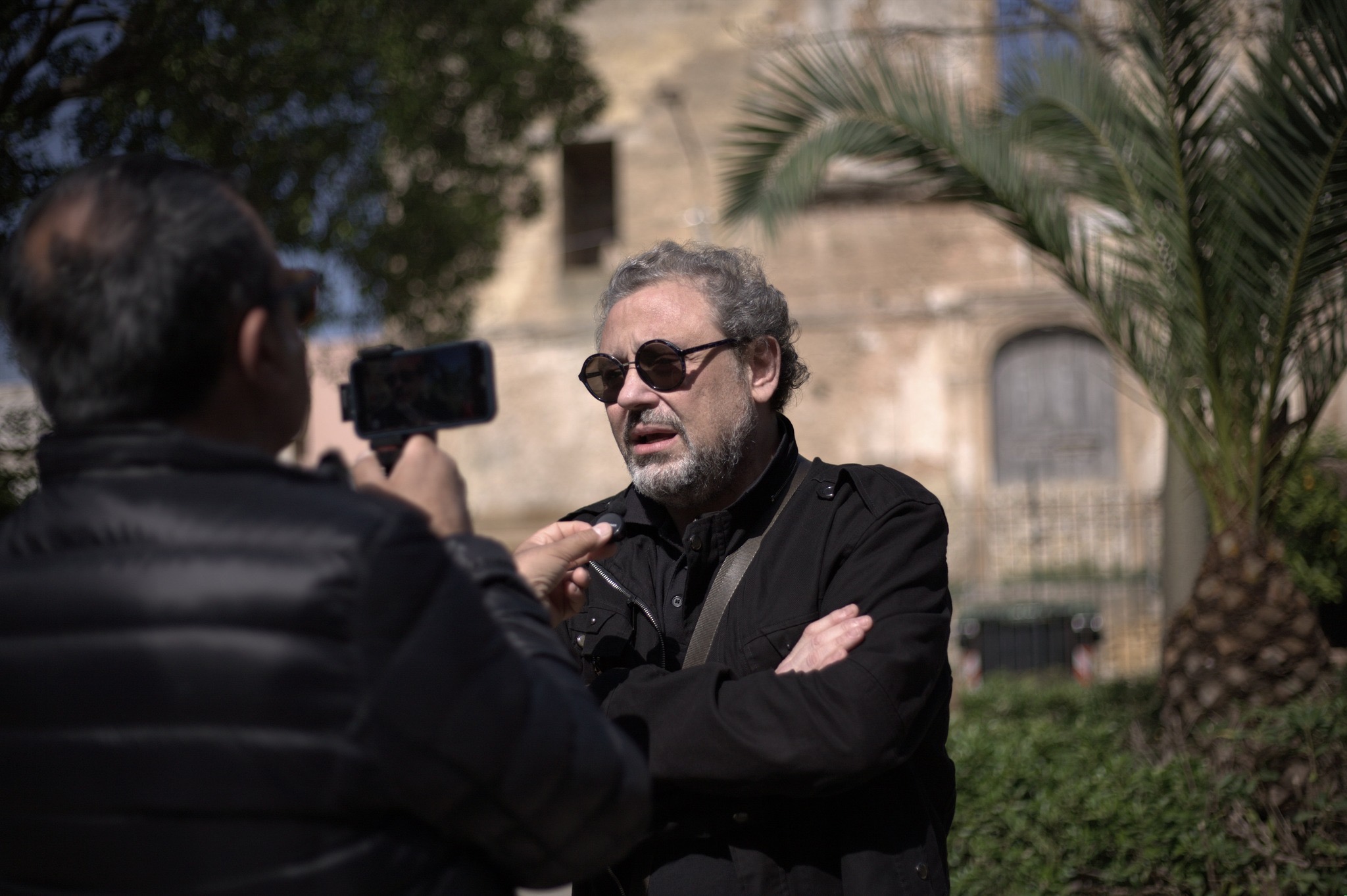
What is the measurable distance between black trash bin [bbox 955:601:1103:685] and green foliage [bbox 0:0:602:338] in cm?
534

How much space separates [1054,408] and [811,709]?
53.8ft

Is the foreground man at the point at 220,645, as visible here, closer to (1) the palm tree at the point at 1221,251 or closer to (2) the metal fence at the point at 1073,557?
(1) the palm tree at the point at 1221,251

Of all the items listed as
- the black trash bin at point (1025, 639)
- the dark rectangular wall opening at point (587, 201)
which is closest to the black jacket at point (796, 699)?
the black trash bin at point (1025, 639)

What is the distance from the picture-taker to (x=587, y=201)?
21047 millimetres

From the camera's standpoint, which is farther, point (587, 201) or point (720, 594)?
point (587, 201)

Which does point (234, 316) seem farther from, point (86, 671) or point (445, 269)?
point (445, 269)

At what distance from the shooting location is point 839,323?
1817 cm

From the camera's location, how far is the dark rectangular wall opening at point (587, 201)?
67.7 feet

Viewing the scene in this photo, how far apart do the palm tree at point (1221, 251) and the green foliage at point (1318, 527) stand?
223 centimetres

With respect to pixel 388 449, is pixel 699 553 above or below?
below

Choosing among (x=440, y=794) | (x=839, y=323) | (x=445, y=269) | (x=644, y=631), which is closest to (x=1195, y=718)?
(x=644, y=631)

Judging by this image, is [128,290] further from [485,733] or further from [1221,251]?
[1221,251]

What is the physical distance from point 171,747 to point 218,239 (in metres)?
0.56

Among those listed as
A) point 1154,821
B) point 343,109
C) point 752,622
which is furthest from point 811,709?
point 343,109
